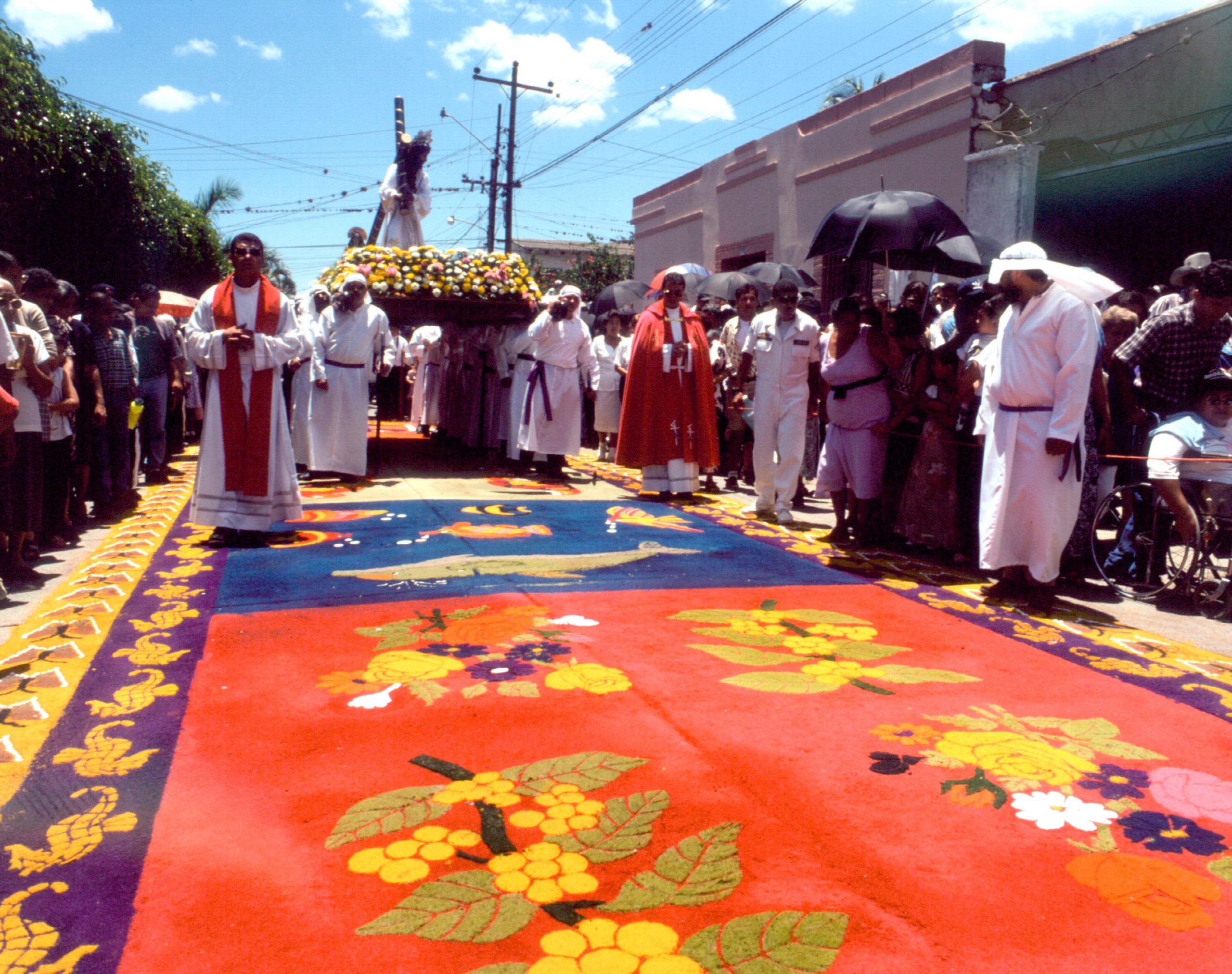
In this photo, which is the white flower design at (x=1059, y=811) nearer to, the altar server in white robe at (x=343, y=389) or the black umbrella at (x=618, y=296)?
the altar server in white robe at (x=343, y=389)

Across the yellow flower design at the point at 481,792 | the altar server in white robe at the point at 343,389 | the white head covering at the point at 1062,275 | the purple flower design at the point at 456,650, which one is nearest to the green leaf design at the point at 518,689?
the purple flower design at the point at 456,650

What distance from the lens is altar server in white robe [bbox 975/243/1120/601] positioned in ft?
15.7

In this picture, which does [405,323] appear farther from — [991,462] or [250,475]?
[991,462]

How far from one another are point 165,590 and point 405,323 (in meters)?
7.28

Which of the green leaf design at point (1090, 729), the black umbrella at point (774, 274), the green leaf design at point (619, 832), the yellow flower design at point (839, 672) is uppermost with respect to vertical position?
the black umbrella at point (774, 274)

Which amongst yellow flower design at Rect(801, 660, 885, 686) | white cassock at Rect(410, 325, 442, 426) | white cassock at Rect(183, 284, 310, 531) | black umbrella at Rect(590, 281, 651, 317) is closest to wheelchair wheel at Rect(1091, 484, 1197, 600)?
yellow flower design at Rect(801, 660, 885, 686)

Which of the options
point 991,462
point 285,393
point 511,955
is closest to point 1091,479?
point 991,462

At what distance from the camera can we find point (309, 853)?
7.93 feet

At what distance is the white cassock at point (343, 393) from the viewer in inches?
359

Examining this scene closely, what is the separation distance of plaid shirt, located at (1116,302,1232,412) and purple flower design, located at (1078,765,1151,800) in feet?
10.2

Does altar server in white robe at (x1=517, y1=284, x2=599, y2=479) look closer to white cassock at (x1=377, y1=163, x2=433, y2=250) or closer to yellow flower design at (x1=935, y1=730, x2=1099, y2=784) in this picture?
white cassock at (x1=377, y1=163, x2=433, y2=250)

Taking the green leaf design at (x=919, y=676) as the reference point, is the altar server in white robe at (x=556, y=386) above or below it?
above

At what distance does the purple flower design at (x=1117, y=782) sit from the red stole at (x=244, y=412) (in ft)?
15.5

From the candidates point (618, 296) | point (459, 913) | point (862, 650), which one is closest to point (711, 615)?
point (862, 650)
